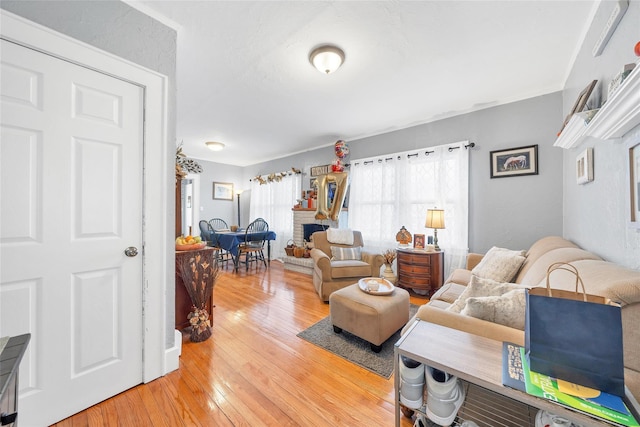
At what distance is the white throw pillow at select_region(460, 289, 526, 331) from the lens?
1103mm

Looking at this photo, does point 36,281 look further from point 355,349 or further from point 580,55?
point 580,55

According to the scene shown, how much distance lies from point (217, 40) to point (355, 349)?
9.30 feet

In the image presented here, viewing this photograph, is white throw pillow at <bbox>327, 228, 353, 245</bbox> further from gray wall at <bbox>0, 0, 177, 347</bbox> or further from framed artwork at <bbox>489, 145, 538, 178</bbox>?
gray wall at <bbox>0, 0, 177, 347</bbox>

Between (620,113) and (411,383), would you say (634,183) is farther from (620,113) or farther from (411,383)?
(411,383)

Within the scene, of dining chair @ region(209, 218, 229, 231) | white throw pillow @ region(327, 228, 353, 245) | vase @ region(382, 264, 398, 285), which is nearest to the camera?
vase @ region(382, 264, 398, 285)

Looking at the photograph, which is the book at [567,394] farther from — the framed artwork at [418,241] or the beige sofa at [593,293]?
the framed artwork at [418,241]

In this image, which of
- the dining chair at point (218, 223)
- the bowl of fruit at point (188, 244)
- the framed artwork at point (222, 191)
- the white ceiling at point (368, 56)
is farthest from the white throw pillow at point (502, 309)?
the framed artwork at point (222, 191)

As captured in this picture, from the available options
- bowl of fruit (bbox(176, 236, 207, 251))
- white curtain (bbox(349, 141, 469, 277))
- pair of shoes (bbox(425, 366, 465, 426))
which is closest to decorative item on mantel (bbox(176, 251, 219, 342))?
bowl of fruit (bbox(176, 236, 207, 251))

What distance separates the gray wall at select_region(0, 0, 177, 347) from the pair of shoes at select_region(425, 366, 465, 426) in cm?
174

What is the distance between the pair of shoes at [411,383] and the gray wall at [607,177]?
1.17 meters

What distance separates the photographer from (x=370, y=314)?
194 cm

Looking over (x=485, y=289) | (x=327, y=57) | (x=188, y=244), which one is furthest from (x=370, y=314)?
(x=327, y=57)

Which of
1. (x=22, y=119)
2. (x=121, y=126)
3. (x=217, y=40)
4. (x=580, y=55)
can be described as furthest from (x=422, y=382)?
(x=580, y=55)

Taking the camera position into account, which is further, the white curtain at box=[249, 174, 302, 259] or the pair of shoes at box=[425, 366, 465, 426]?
the white curtain at box=[249, 174, 302, 259]
